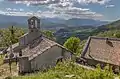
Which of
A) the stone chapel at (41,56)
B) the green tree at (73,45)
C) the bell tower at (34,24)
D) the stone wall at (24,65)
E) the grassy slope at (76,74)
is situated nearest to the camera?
the grassy slope at (76,74)

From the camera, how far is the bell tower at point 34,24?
5625 centimetres

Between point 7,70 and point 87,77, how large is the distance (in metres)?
27.9

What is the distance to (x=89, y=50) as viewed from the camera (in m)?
57.8

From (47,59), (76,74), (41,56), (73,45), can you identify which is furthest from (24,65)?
(73,45)

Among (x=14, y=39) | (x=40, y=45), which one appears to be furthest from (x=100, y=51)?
(x=14, y=39)

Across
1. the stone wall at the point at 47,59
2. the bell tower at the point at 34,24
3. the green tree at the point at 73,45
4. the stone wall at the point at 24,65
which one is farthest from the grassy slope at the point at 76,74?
the green tree at the point at 73,45

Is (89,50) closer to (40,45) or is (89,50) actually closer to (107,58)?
(107,58)

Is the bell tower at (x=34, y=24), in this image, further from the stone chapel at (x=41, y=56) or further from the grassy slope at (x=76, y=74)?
the grassy slope at (x=76, y=74)

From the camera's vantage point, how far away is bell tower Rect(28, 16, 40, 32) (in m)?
56.2

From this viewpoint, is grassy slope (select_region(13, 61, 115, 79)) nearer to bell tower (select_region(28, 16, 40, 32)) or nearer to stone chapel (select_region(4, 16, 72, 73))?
stone chapel (select_region(4, 16, 72, 73))

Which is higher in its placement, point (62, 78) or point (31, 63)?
point (62, 78)

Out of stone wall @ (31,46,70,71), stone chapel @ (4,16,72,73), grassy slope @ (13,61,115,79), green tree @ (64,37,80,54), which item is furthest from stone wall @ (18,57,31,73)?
green tree @ (64,37,80,54)

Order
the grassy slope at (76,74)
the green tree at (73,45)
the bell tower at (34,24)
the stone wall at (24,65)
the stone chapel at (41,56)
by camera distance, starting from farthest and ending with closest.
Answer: the green tree at (73,45)
the bell tower at (34,24)
the stone chapel at (41,56)
the stone wall at (24,65)
the grassy slope at (76,74)

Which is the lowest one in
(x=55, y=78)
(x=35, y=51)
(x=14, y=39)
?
(x=14, y=39)
